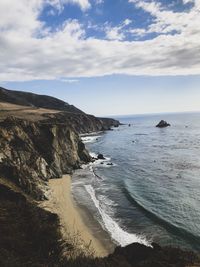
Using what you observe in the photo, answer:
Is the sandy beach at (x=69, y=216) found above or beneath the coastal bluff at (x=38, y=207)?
beneath

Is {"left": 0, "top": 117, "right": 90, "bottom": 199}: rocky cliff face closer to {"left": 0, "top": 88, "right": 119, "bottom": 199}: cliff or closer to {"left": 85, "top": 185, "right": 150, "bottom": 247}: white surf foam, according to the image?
{"left": 0, "top": 88, "right": 119, "bottom": 199}: cliff

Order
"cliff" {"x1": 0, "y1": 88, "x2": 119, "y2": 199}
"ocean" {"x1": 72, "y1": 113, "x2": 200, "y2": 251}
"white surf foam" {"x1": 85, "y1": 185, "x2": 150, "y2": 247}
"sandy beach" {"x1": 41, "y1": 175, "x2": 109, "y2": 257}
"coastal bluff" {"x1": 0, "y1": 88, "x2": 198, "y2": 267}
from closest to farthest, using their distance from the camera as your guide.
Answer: "coastal bluff" {"x1": 0, "y1": 88, "x2": 198, "y2": 267} → "sandy beach" {"x1": 41, "y1": 175, "x2": 109, "y2": 257} → "white surf foam" {"x1": 85, "y1": 185, "x2": 150, "y2": 247} → "ocean" {"x1": 72, "y1": 113, "x2": 200, "y2": 251} → "cliff" {"x1": 0, "y1": 88, "x2": 119, "y2": 199}

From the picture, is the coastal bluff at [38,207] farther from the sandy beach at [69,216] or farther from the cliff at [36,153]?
the sandy beach at [69,216]

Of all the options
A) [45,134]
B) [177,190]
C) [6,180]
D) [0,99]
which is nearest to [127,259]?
[6,180]

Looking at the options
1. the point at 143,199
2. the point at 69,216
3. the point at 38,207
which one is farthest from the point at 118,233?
the point at 143,199

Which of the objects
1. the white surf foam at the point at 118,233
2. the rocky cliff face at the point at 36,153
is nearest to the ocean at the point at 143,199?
the white surf foam at the point at 118,233

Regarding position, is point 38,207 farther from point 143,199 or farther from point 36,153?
point 36,153

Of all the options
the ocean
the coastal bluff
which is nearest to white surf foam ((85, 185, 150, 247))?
the ocean
